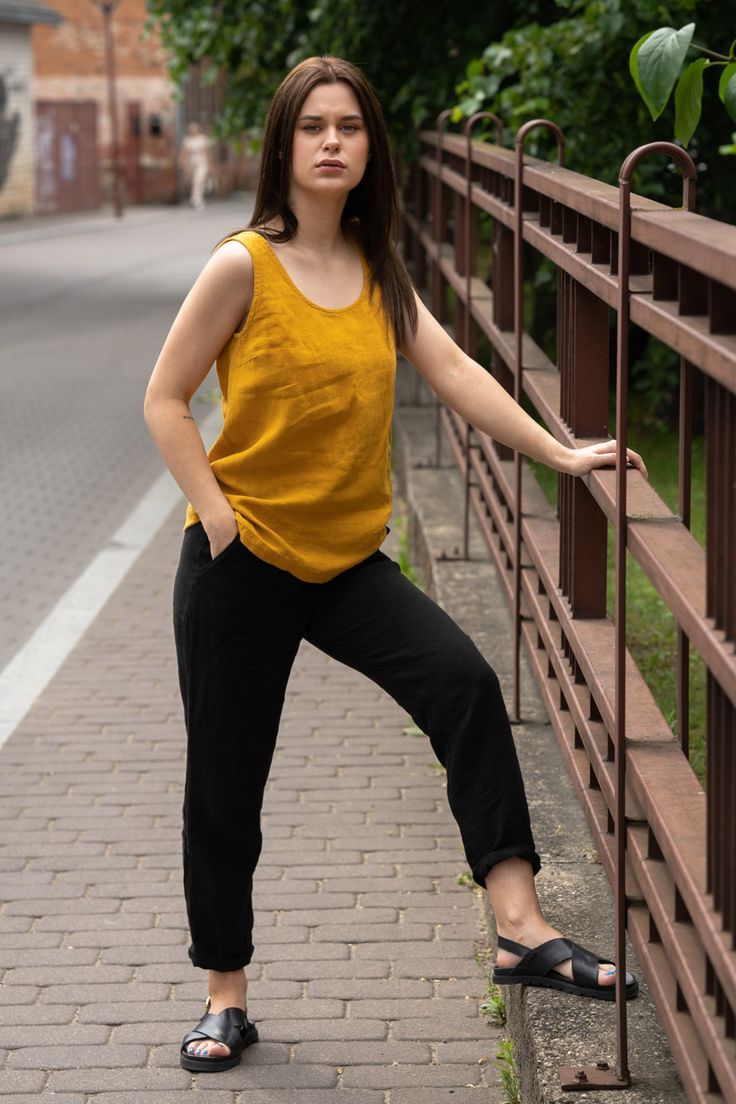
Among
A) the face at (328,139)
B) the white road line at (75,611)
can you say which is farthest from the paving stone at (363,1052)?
the white road line at (75,611)

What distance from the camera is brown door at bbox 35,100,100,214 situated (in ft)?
145

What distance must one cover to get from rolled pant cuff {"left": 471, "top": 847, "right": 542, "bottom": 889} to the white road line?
2.65m

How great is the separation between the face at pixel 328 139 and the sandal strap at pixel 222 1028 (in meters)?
1.56

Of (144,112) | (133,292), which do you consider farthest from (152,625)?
(144,112)

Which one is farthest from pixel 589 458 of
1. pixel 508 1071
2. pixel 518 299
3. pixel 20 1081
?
pixel 20 1081

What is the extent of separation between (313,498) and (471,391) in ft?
1.32

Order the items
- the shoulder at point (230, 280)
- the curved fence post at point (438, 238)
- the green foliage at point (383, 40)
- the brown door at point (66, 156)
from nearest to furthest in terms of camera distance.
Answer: the shoulder at point (230, 280), the curved fence post at point (438, 238), the green foliage at point (383, 40), the brown door at point (66, 156)

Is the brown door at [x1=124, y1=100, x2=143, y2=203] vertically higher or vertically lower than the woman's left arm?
lower

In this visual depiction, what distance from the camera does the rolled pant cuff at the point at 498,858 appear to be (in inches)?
132

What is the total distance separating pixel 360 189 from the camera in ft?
11.5

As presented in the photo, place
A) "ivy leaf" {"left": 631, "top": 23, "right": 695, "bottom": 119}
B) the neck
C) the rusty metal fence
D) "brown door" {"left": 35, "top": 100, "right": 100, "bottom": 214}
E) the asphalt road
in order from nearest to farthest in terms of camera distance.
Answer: the rusty metal fence < "ivy leaf" {"left": 631, "top": 23, "right": 695, "bottom": 119} < the neck < the asphalt road < "brown door" {"left": 35, "top": 100, "right": 100, "bottom": 214}

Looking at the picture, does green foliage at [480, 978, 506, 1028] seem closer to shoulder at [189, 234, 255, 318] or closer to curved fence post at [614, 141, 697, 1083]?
curved fence post at [614, 141, 697, 1083]

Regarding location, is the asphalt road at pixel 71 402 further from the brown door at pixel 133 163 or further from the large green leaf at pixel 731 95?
the brown door at pixel 133 163

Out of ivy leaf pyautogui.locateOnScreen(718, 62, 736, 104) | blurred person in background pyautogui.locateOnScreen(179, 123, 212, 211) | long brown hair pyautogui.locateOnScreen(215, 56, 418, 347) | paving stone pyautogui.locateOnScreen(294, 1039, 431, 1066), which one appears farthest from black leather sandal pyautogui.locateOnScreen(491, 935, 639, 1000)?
blurred person in background pyautogui.locateOnScreen(179, 123, 212, 211)
